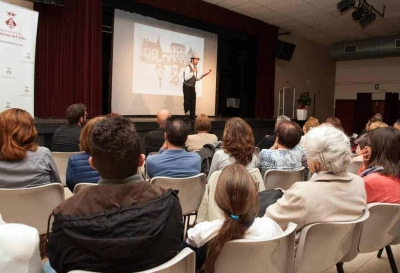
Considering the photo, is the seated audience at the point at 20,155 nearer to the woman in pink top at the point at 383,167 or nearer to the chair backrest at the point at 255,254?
the chair backrest at the point at 255,254

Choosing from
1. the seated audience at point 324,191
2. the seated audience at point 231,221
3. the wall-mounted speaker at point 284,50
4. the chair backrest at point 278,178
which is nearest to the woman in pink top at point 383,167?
the seated audience at point 324,191

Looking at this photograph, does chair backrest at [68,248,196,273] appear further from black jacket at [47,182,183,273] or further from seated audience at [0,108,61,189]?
seated audience at [0,108,61,189]

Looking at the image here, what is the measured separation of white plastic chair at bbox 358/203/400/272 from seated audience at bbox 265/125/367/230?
0.20 m

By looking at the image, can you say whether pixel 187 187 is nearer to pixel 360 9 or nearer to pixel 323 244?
pixel 323 244

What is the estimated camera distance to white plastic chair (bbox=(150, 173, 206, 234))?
7.20 ft

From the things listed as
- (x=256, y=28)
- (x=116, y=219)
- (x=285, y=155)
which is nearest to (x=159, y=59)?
(x=256, y=28)

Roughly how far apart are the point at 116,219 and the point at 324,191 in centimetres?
92

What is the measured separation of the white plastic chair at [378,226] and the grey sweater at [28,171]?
5.80ft

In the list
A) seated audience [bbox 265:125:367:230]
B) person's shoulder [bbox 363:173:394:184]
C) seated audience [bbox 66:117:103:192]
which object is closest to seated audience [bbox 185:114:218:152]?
seated audience [bbox 66:117:103:192]

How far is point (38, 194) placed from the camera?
179 centimetres

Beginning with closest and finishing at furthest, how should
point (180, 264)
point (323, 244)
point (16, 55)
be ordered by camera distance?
point (180, 264) → point (323, 244) → point (16, 55)

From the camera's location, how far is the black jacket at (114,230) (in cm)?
98

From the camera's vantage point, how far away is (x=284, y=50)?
961 cm

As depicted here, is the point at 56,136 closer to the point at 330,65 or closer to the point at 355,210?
the point at 355,210
